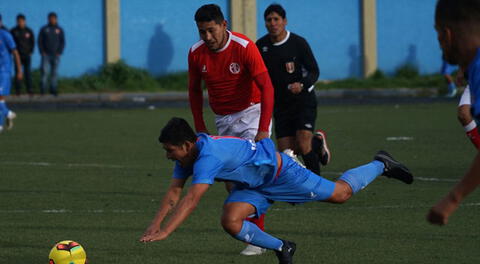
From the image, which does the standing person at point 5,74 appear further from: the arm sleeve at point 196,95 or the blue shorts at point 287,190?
the blue shorts at point 287,190

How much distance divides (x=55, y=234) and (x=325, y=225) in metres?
2.42

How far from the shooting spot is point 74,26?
3569cm

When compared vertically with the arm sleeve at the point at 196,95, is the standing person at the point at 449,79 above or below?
below

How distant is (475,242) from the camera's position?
8648mm

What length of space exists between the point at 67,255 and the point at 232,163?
1.40 metres

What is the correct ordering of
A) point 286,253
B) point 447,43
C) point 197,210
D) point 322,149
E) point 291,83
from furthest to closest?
point 322,149 < point 291,83 < point 197,210 < point 286,253 < point 447,43

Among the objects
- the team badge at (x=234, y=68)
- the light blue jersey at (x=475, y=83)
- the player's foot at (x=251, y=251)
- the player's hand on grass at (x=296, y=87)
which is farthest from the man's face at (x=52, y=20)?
the light blue jersey at (x=475, y=83)

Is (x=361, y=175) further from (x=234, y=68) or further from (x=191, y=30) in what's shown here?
(x=191, y=30)

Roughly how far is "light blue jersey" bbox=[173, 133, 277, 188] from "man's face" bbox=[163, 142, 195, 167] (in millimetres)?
78

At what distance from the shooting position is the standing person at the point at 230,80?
868 cm

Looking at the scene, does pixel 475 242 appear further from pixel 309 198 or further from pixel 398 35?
pixel 398 35

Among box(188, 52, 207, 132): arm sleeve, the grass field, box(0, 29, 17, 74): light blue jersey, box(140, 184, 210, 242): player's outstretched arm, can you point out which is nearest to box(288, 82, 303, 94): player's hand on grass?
the grass field

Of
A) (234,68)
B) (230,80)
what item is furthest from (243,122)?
(234,68)

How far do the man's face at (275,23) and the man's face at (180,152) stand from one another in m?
4.28
